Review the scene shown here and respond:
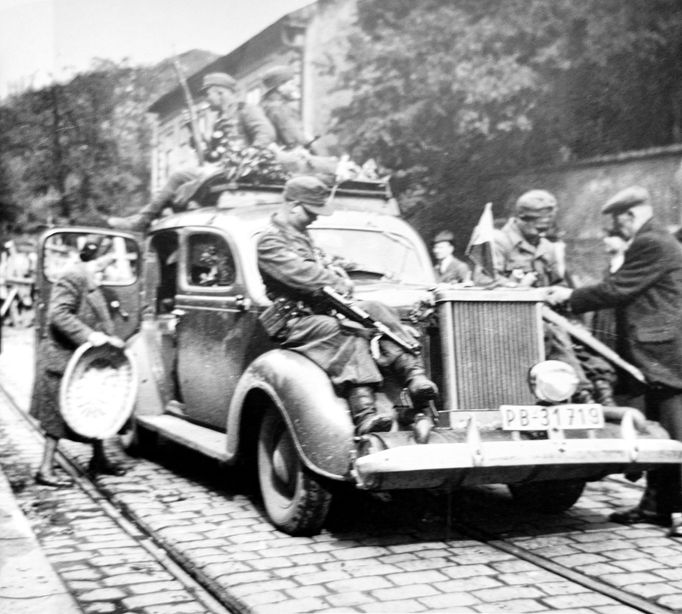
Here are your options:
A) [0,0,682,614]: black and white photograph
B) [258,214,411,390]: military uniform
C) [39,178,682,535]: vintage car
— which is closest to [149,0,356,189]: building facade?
[0,0,682,614]: black and white photograph

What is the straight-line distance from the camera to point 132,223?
8.62 meters

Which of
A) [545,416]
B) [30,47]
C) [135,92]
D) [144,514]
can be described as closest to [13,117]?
[30,47]

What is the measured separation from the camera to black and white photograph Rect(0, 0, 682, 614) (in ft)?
12.8

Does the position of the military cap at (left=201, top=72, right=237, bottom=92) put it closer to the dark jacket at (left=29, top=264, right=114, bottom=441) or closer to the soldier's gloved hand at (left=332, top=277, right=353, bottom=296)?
the dark jacket at (left=29, top=264, right=114, bottom=441)

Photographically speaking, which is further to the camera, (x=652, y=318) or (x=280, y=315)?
(x=652, y=318)

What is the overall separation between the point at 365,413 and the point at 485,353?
2.42ft

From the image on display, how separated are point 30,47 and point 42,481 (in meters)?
2.71

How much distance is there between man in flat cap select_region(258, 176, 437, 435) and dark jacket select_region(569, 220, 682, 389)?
1.39m

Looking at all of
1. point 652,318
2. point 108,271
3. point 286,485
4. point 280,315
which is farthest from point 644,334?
point 108,271

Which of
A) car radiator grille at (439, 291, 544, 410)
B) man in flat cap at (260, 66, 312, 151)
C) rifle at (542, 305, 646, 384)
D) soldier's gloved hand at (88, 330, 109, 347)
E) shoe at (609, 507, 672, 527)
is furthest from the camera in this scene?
man in flat cap at (260, 66, 312, 151)

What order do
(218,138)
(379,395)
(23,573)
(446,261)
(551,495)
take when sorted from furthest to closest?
(218,138) → (446,261) → (551,495) → (379,395) → (23,573)

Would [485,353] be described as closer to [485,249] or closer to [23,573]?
[485,249]

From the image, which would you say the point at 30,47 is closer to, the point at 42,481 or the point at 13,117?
the point at 13,117

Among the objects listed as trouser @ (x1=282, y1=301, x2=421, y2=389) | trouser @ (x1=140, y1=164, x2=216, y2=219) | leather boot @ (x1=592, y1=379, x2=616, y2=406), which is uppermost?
trouser @ (x1=140, y1=164, x2=216, y2=219)
